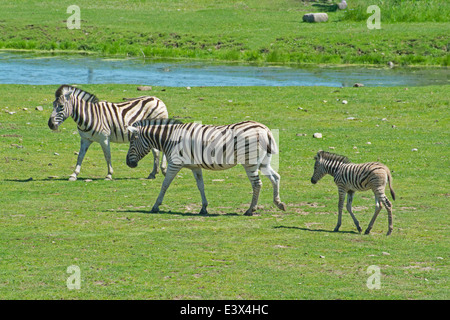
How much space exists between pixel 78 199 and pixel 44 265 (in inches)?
184

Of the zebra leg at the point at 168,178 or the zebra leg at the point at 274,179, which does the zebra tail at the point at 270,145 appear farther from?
the zebra leg at the point at 168,178

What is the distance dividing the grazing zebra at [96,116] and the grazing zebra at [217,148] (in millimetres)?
3177

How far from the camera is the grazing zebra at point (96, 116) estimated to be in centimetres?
1677

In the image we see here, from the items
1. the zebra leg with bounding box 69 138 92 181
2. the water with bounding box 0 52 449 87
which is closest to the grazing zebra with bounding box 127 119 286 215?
the zebra leg with bounding box 69 138 92 181

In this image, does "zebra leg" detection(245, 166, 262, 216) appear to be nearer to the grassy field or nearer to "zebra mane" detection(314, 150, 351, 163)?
"zebra mane" detection(314, 150, 351, 163)

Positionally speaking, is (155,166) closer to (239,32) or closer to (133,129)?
(133,129)

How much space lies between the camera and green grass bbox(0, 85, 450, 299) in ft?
32.2

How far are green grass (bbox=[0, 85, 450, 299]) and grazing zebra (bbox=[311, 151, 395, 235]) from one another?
1.77 ft

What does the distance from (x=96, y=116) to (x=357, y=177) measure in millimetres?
7112

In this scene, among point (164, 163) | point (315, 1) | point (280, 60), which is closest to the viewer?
point (164, 163)

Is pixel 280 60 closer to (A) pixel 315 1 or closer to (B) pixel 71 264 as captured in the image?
(A) pixel 315 1

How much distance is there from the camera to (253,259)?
10969mm

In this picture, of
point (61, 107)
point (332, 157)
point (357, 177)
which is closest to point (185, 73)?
point (61, 107)

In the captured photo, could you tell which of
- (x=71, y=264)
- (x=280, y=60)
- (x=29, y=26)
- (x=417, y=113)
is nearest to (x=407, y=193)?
(x=71, y=264)
